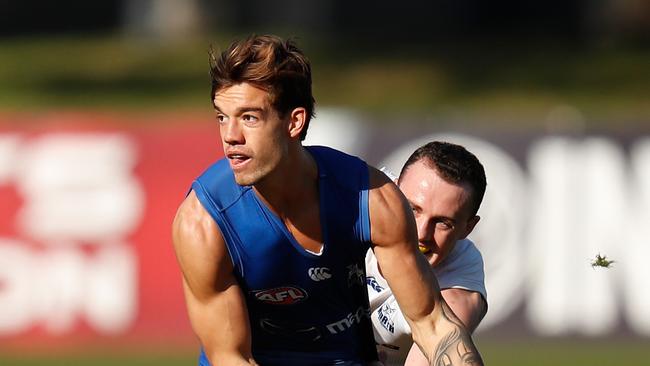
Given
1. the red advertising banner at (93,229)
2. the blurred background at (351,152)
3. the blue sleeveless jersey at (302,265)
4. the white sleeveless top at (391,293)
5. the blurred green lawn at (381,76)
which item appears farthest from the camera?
the blurred green lawn at (381,76)

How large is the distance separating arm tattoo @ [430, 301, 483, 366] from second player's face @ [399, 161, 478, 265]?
0.76 m

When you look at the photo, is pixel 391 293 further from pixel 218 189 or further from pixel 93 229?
pixel 93 229

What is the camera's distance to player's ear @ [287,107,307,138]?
652 centimetres

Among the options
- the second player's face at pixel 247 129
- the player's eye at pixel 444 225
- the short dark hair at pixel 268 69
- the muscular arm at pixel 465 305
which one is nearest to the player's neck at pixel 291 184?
the second player's face at pixel 247 129

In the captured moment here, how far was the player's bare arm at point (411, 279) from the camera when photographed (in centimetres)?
666

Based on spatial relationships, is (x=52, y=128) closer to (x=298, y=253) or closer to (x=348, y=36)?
(x=298, y=253)

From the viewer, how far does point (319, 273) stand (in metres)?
6.78

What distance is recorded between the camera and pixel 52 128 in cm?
1442

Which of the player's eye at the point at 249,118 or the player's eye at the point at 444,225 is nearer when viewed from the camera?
the player's eye at the point at 249,118

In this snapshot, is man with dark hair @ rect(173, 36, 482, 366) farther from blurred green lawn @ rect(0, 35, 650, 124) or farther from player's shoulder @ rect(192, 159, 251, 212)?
blurred green lawn @ rect(0, 35, 650, 124)

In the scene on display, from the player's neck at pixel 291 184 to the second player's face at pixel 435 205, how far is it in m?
0.80

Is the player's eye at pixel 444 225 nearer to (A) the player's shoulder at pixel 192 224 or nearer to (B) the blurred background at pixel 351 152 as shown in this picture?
(A) the player's shoulder at pixel 192 224

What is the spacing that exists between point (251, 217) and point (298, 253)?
27 centimetres

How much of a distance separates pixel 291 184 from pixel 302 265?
14.5 inches
